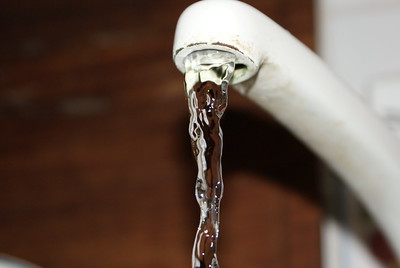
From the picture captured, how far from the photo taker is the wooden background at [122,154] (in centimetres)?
54

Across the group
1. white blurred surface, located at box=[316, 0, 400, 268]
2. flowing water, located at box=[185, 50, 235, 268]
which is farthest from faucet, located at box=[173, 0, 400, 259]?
white blurred surface, located at box=[316, 0, 400, 268]

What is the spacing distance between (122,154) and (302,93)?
26cm

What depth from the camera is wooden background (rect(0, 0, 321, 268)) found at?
54 cm

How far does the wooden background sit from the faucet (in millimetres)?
132

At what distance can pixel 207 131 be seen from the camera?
351mm

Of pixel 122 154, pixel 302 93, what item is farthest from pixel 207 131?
pixel 122 154

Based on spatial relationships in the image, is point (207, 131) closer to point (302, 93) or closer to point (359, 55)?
point (302, 93)

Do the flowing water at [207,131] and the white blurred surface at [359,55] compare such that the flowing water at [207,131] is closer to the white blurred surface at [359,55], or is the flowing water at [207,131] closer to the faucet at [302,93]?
the faucet at [302,93]

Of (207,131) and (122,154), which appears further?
(122,154)

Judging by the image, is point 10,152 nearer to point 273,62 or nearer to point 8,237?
point 8,237

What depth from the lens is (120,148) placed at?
588 millimetres

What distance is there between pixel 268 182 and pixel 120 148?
12cm

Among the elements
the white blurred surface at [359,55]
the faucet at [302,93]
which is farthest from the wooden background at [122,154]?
the faucet at [302,93]

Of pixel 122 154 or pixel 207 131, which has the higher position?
pixel 122 154
